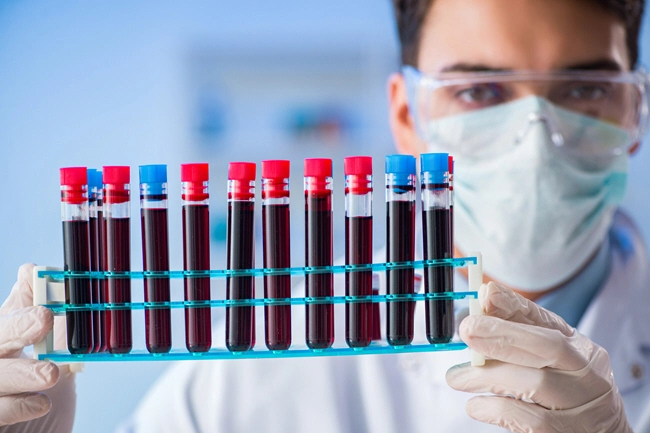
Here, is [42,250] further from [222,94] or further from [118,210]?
[118,210]

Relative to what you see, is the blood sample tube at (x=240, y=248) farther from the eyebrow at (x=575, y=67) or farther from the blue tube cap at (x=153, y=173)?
the eyebrow at (x=575, y=67)

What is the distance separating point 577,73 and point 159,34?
1959 millimetres

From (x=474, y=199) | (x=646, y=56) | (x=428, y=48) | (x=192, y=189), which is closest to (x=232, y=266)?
(x=192, y=189)

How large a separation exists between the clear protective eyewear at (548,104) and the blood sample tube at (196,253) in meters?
1.06

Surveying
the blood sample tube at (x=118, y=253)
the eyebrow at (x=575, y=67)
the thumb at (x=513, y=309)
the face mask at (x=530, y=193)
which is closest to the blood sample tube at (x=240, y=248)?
the blood sample tube at (x=118, y=253)

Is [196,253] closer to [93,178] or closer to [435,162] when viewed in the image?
[93,178]

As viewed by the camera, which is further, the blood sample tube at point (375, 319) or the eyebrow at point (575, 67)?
→ the eyebrow at point (575, 67)

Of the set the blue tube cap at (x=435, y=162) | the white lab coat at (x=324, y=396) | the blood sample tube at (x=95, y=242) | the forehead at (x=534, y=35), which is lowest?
the white lab coat at (x=324, y=396)

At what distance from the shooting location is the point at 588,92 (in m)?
2.19

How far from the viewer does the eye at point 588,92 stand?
216cm

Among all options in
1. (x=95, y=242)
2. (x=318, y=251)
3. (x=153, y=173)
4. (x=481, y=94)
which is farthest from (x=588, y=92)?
(x=95, y=242)

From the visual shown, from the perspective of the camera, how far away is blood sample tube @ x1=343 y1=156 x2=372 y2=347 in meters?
1.37

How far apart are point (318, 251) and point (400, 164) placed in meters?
0.25

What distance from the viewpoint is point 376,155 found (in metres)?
3.26
